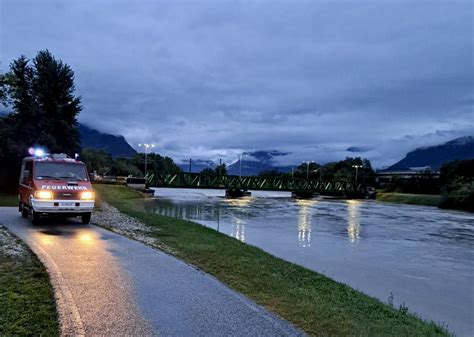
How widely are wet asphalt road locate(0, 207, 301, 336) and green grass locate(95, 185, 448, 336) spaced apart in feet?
1.68

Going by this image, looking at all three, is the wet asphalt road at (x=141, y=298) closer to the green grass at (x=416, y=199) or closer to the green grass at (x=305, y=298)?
the green grass at (x=305, y=298)

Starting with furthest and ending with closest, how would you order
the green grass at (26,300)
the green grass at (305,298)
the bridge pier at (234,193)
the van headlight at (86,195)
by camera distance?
1. the bridge pier at (234,193)
2. the van headlight at (86,195)
3. the green grass at (305,298)
4. the green grass at (26,300)

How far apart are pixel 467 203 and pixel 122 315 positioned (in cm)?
7113

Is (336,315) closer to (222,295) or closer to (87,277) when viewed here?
(222,295)

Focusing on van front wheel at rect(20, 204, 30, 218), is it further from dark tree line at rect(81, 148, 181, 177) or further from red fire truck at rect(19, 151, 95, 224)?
dark tree line at rect(81, 148, 181, 177)

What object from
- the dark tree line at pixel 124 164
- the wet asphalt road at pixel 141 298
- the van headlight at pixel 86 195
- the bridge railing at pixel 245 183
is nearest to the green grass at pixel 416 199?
the bridge railing at pixel 245 183

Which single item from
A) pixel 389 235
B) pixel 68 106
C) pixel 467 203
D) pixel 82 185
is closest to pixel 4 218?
pixel 82 185

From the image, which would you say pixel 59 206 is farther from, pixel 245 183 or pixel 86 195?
pixel 245 183

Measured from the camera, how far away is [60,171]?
15500mm

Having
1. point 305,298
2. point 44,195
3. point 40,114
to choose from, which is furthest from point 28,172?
point 40,114

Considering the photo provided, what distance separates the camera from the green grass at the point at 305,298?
6395mm

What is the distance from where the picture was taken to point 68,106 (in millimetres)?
48031

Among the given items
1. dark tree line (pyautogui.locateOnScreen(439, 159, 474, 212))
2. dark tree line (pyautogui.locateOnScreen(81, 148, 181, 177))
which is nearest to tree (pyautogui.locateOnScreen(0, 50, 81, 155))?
dark tree line (pyautogui.locateOnScreen(81, 148, 181, 177))

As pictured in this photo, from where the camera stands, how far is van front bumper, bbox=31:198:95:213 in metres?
14.6
